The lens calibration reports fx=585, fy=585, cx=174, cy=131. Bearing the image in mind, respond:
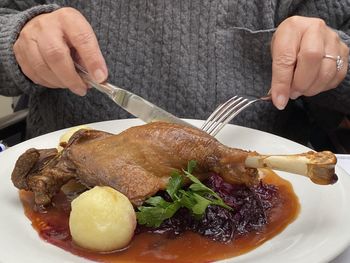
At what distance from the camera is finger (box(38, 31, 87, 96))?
3.97ft

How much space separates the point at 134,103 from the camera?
125 centimetres

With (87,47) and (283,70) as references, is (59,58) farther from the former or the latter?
(283,70)

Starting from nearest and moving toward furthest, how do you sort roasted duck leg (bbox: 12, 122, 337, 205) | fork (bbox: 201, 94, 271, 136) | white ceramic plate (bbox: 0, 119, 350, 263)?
white ceramic plate (bbox: 0, 119, 350, 263) → roasted duck leg (bbox: 12, 122, 337, 205) → fork (bbox: 201, 94, 271, 136)

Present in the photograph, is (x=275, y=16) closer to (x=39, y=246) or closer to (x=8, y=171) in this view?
(x=8, y=171)

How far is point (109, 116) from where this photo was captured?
166cm

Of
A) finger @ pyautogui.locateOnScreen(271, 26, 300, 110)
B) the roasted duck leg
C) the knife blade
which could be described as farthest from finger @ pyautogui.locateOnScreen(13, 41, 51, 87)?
finger @ pyautogui.locateOnScreen(271, 26, 300, 110)

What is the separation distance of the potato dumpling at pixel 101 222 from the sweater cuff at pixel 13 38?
0.55 meters

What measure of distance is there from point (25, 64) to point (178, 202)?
0.56 m

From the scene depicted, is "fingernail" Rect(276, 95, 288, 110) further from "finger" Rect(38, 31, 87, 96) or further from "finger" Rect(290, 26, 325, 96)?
"finger" Rect(38, 31, 87, 96)

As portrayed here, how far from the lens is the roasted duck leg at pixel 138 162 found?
1033mm

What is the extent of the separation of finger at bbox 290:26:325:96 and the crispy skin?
0.28 meters

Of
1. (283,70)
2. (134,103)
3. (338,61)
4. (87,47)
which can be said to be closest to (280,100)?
(283,70)

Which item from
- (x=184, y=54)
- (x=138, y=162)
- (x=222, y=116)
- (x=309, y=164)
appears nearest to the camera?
(x=309, y=164)

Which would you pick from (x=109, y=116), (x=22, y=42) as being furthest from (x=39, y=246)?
(x=109, y=116)
